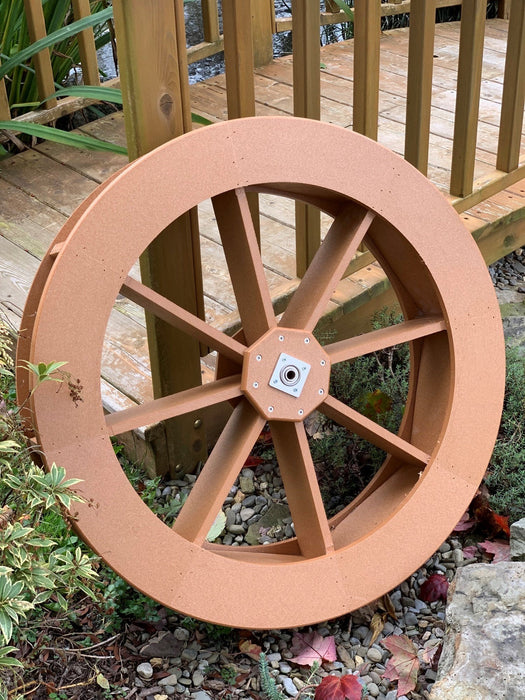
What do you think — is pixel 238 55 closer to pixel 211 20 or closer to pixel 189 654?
pixel 189 654

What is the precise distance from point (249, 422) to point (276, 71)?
8.23ft

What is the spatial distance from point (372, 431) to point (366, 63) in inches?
41.5

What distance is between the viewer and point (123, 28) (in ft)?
6.73

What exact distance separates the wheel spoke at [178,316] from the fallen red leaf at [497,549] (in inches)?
36.1

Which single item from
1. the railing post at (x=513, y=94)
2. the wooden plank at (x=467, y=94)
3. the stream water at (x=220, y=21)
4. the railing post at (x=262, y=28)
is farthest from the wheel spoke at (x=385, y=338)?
the stream water at (x=220, y=21)

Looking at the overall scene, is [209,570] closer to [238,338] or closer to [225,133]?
[238,338]

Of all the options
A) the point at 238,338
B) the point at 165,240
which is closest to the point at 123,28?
the point at 165,240

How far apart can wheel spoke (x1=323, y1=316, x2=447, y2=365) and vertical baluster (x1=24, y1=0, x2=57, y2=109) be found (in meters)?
1.94

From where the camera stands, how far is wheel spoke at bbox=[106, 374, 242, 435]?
6.57 feet

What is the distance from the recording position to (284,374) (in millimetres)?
2117

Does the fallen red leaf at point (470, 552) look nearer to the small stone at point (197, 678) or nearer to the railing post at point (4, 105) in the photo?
the small stone at point (197, 678)

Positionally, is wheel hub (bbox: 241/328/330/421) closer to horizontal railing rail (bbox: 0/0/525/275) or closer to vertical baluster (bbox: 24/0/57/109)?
horizontal railing rail (bbox: 0/0/525/275)

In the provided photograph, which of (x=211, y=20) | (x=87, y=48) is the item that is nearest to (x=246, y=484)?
(x=87, y=48)

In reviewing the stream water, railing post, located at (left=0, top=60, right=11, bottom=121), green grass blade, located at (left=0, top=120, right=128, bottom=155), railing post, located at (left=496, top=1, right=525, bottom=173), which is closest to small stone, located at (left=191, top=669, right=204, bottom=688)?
green grass blade, located at (left=0, top=120, right=128, bottom=155)
